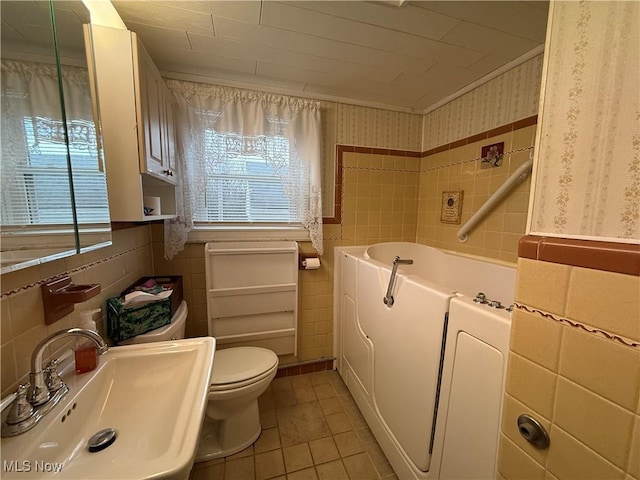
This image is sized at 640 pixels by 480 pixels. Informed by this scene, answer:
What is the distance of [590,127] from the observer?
19.5 inches

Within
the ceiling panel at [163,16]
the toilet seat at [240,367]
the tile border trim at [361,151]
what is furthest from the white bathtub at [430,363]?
the ceiling panel at [163,16]

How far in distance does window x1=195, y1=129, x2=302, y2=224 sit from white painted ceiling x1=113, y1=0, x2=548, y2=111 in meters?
0.42

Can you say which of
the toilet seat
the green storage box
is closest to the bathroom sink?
the green storage box

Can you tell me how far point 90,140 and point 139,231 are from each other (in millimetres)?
757

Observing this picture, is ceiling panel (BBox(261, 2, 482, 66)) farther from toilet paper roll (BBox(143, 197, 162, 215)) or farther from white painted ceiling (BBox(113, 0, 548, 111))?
toilet paper roll (BBox(143, 197, 162, 215))

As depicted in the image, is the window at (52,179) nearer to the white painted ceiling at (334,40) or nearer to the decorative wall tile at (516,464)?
the white painted ceiling at (334,40)

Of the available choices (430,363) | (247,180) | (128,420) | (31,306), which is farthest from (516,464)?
(247,180)

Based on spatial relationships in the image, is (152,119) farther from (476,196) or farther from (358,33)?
(476,196)

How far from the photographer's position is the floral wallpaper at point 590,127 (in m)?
0.45

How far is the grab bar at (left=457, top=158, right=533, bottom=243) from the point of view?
A: 1.45 m

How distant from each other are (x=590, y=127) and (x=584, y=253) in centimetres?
25

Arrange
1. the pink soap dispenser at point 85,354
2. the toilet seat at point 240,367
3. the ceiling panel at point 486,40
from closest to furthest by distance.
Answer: the pink soap dispenser at point 85,354 < the ceiling panel at point 486,40 < the toilet seat at point 240,367

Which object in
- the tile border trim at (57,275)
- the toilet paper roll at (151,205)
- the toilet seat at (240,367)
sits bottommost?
the toilet seat at (240,367)

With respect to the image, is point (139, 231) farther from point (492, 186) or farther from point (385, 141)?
point (492, 186)
